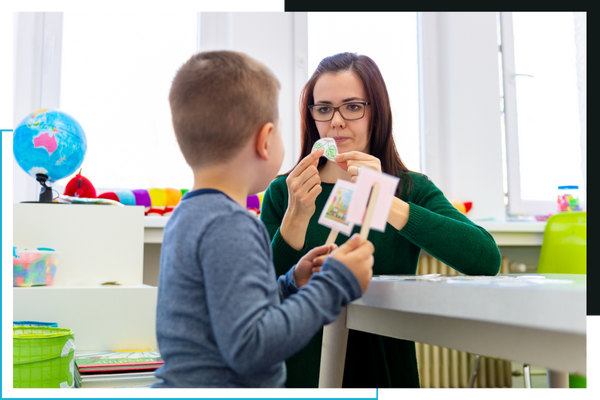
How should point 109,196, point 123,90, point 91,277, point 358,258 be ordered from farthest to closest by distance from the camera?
1. point 123,90
2. point 109,196
3. point 91,277
4. point 358,258

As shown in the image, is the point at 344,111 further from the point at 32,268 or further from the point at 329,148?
the point at 32,268

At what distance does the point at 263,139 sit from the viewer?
756 millimetres

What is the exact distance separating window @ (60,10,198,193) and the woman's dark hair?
3.84 feet

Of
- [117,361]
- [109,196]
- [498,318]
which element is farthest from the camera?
[109,196]

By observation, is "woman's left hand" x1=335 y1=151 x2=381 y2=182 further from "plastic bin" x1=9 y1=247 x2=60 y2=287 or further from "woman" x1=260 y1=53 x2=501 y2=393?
"plastic bin" x1=9 y1=247 x2=60 y2=287

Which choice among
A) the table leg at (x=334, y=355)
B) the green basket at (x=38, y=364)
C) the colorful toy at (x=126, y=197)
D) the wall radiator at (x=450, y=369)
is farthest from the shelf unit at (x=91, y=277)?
the wall radiator at (x=450, y=369)

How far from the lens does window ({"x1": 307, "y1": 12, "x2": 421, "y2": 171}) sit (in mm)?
2887

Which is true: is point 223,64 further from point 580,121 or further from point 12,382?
point 580,121

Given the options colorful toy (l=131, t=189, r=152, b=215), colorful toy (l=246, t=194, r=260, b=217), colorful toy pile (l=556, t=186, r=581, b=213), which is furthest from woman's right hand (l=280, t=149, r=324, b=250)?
colorful toy pile (l=556, t=186, r=581, b=213)

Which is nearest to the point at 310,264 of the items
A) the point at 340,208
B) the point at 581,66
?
the point at 340,208

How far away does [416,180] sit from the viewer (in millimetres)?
1346

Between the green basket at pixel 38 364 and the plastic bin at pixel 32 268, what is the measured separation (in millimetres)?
349

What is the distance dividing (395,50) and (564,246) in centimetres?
146

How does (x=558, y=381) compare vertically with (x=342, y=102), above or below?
below
